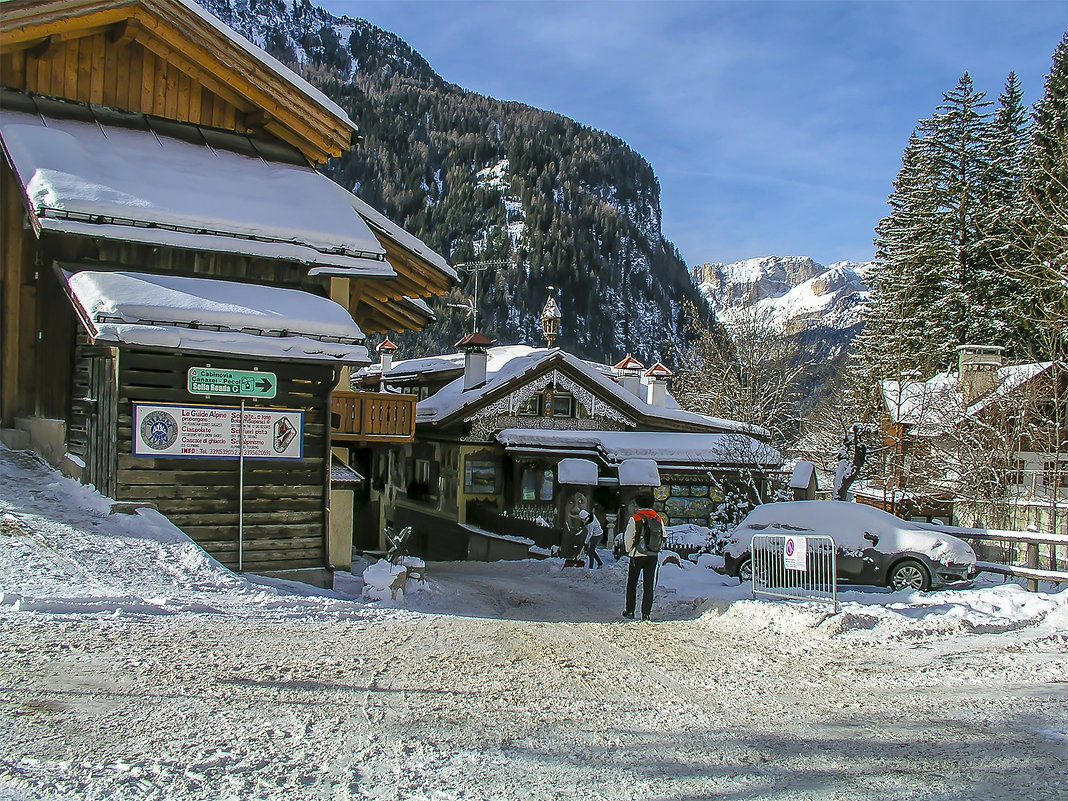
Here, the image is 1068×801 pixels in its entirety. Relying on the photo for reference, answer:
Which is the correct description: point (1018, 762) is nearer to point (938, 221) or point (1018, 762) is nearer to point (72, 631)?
point (72, 631)

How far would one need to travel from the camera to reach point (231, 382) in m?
12.3

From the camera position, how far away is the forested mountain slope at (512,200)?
10941 centimetres

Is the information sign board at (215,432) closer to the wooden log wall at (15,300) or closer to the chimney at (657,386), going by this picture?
the wooden log wall at (15,300)

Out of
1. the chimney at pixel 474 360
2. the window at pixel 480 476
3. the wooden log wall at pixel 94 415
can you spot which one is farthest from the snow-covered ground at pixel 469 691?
the chimney at pixel 474 360

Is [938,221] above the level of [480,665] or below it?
above

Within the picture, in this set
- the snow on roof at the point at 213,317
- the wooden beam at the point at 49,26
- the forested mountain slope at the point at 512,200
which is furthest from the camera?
the forested mountain slope at the point at 512,200

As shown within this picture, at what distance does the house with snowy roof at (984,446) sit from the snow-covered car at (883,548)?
916cm

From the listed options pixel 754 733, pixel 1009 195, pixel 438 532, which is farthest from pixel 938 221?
pixel 754 733

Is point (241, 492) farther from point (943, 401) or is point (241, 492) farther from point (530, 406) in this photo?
point (943, 401)

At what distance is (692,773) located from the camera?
5598 millimetres

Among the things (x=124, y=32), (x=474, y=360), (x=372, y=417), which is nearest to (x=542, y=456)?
(x=474, y=360)

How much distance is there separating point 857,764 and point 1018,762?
1.19 meters

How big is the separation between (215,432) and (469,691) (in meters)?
6.84

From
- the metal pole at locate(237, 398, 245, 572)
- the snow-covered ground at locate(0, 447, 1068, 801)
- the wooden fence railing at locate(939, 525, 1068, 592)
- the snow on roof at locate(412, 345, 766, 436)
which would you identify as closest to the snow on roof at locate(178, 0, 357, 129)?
the metal pole at locate(237, 398, 245, 572)
